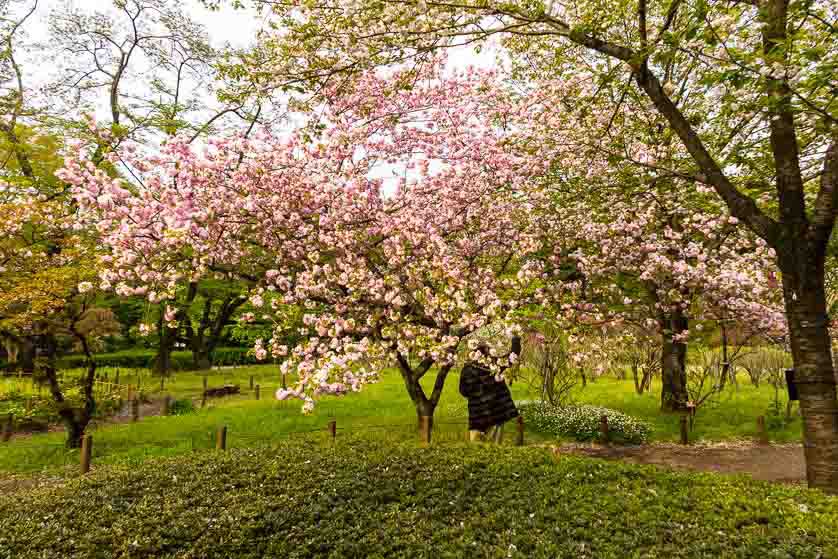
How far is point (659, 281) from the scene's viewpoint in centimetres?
1235

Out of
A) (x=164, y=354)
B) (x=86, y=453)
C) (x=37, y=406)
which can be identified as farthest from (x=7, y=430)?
(x=164, y=354)

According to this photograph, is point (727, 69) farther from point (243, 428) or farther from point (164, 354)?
point (164, 354)

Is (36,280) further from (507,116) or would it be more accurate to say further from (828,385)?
(828,385)

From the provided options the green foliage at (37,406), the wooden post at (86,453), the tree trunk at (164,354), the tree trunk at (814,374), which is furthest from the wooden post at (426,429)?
the tree trunk at (164,354)

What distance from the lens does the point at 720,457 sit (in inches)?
425

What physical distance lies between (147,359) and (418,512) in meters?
33.1

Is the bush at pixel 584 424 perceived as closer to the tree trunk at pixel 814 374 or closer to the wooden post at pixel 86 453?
the tree trunk at pixel 814 374

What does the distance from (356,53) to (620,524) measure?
267 inches

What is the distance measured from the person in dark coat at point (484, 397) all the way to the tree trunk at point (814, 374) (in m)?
4.60

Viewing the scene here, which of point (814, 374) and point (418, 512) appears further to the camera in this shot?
point (814, 374)

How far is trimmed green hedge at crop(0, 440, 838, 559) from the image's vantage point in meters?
4.85

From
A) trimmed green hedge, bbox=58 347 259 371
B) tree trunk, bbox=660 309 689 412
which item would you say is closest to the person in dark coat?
tree trunk, bbox=660 309 689 412

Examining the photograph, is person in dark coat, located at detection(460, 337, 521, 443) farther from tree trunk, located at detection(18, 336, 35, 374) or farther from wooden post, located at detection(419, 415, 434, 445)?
tree trunk, located at detection(18, 336, 35, 374)

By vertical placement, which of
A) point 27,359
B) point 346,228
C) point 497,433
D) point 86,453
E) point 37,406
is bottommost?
point 86,453
